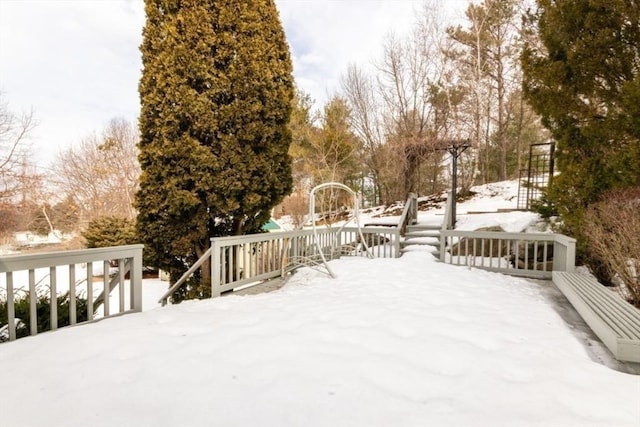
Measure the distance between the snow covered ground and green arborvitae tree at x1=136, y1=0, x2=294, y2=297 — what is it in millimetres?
2037

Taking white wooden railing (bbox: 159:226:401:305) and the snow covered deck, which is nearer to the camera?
the snow covered deck

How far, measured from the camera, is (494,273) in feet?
16.2

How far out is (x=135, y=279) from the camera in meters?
3.04

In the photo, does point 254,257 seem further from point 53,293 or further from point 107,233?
point 107,233

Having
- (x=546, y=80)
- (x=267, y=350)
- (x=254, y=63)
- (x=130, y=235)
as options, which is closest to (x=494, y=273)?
(x=546, y=80)

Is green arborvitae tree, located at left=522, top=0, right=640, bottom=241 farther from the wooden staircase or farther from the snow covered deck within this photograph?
the snow covered deck

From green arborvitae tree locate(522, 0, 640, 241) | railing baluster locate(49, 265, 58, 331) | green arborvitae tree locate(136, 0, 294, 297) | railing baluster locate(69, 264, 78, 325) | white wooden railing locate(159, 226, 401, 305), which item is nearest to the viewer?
railing baluster locate(49, 265, 58, 331)

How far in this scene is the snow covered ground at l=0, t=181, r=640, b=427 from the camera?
1.46 metres

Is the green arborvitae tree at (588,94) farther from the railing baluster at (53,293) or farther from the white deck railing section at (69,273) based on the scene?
the railing baluster at (53,293)

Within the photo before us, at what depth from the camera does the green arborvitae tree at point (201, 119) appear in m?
4.59

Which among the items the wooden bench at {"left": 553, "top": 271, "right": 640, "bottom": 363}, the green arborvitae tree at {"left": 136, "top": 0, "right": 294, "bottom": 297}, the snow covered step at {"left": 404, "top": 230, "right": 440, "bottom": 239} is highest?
the green arborvitae tree at {"left": 136, "top": 0, "right": 294, "bottom": 297}

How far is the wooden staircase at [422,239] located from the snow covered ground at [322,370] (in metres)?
3.36

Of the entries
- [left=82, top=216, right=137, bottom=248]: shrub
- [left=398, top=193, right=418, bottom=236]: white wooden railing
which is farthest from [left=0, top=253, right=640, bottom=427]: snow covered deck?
[left=82, top=216, right=137, bottom=248]: shrub

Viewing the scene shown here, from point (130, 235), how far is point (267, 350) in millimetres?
8088
